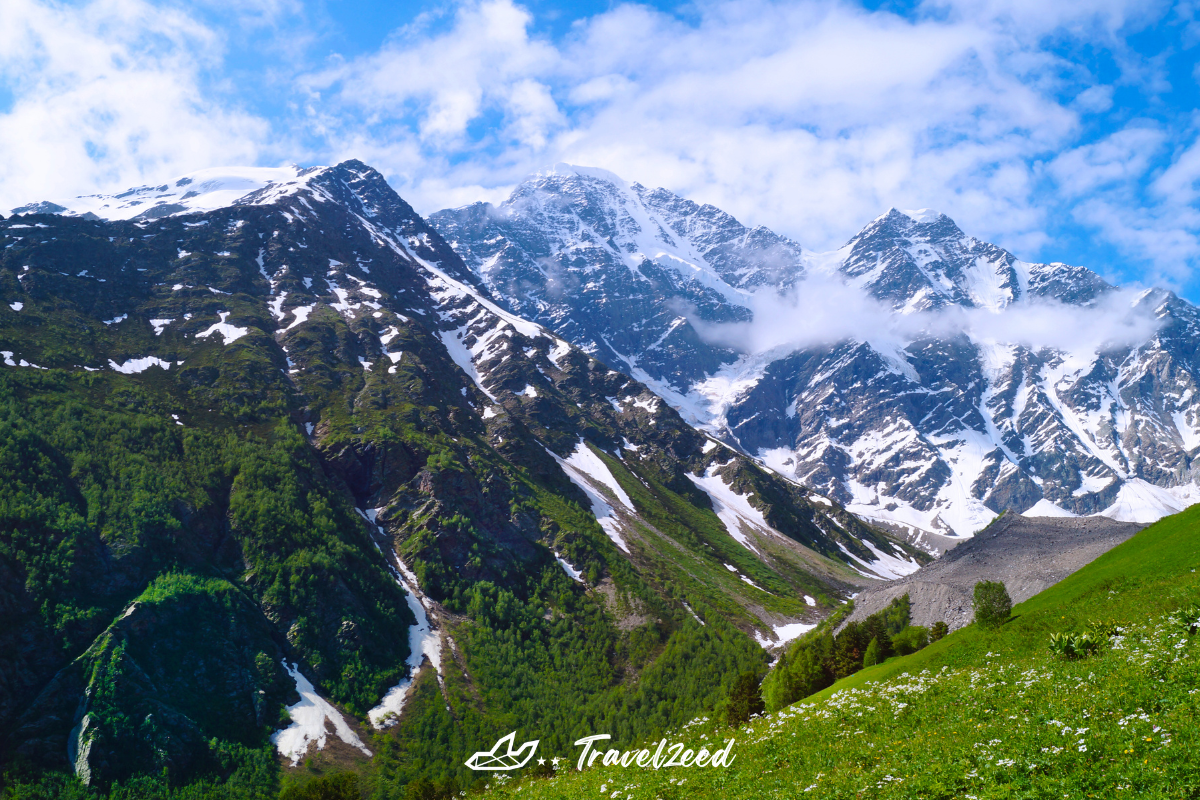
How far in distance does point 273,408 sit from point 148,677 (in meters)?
88.7

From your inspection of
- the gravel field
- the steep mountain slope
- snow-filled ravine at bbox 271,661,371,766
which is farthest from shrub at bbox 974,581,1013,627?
snow-filled ravine at bbox 271,661,371,766

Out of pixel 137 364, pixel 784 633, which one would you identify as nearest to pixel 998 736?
pixel 784 633

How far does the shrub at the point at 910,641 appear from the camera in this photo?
2562 inches

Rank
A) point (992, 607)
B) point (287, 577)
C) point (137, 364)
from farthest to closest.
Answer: point (137, 364), point (287, 577), point (992, 607)

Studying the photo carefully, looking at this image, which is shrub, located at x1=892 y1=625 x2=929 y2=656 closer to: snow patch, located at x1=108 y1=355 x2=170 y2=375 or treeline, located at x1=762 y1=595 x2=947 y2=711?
treeline, located at x1=762 y1=595 x2=947 y2=711

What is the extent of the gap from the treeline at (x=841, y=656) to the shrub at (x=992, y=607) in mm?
14424

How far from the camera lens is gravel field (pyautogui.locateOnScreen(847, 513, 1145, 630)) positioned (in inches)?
3324

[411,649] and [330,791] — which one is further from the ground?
[411,649]

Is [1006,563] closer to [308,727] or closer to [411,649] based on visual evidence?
[411,649]

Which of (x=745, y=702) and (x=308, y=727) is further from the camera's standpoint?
(x=308, y=727)

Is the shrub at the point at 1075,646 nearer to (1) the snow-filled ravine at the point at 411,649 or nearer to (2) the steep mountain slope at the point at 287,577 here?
(2) the steep mountain slope at the point at 287,577

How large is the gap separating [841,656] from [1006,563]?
4414 centimetres

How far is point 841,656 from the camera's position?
241ft

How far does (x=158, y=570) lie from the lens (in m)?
111
